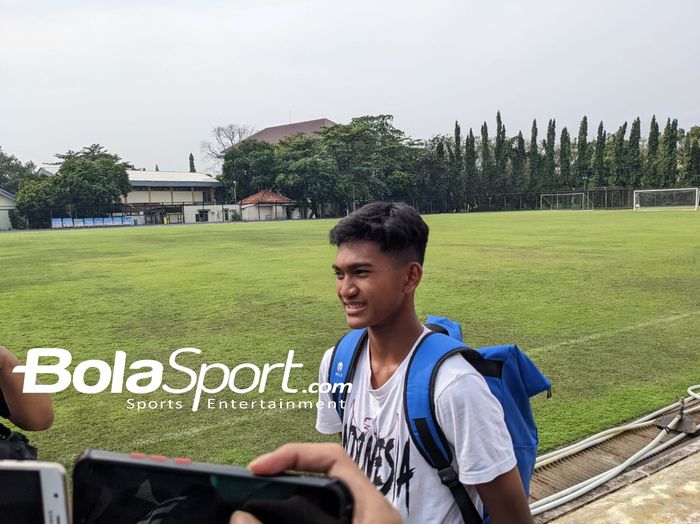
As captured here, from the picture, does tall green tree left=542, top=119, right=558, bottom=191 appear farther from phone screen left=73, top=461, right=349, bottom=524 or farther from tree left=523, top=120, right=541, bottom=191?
phone screen left=73, top=461, right=349, bottom=524

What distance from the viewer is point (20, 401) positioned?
182 cm

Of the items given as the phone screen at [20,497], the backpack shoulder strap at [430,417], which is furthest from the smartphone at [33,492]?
the backpack shoulder strap at [430,417]

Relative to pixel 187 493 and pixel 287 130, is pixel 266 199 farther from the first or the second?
pixel 187 493

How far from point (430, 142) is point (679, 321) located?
63.2 m

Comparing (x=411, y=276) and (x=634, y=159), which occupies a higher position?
(x=634, y=159)

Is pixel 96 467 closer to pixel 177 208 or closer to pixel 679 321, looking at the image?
pixel 679 321

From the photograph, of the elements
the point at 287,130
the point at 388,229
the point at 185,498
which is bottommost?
the point at 185,498

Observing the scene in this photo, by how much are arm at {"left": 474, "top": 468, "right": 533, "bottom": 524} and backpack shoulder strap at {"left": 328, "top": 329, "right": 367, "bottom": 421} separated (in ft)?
1.60

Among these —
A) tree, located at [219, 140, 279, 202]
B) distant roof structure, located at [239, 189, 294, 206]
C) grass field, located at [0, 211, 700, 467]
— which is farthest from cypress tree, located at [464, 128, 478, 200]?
grass field, located at [0, 211, 700, 467]

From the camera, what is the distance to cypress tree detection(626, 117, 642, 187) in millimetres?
60719

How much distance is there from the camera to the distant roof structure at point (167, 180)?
60097 millimetres

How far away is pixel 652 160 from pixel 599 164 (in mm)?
5321

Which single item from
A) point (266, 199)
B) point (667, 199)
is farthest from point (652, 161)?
point (266, 199)

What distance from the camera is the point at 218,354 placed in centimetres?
584
